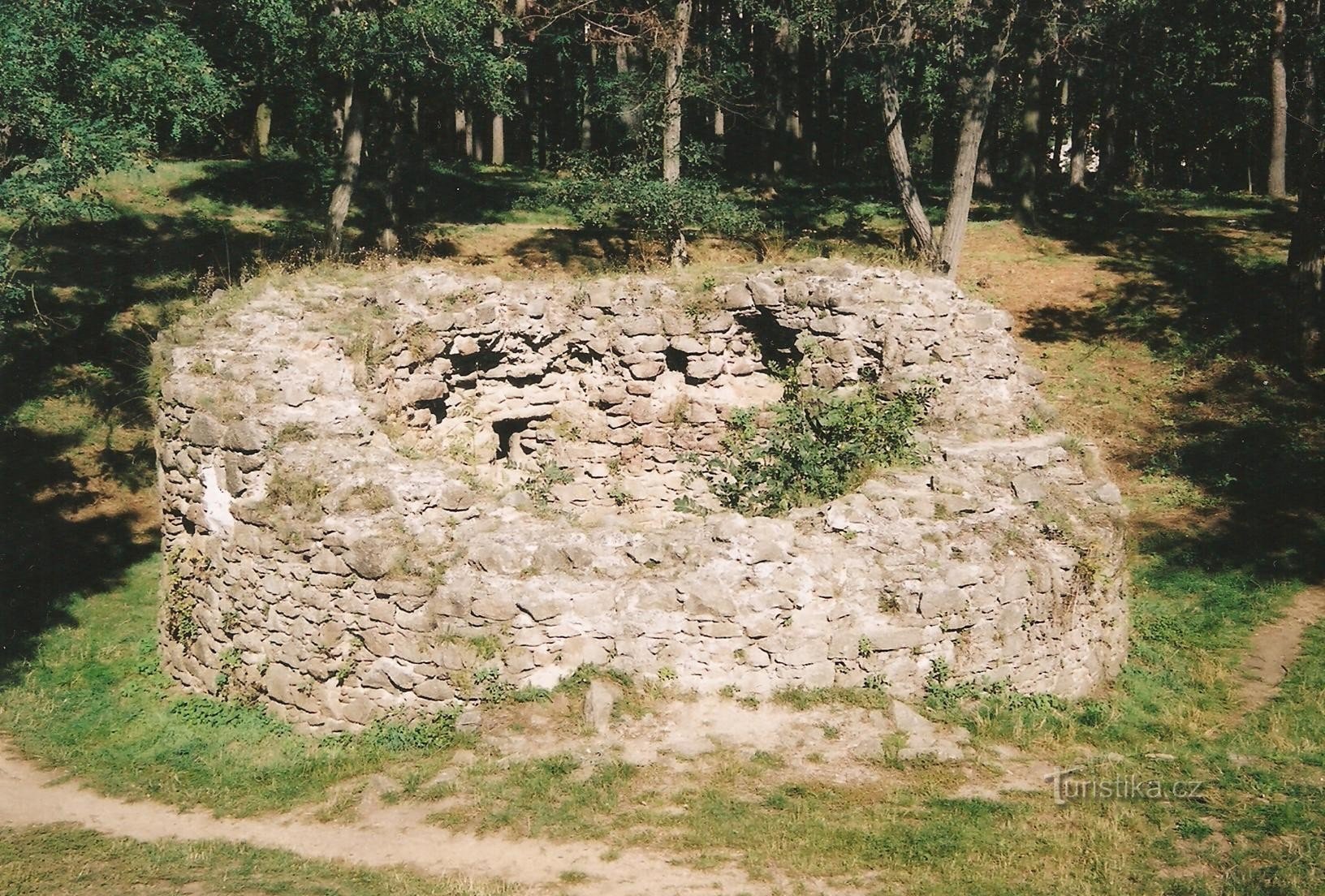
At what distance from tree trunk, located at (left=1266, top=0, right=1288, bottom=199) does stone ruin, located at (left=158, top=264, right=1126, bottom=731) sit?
23004 millimetres

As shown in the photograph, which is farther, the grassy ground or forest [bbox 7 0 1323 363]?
forest [bbox 7 0 1323 363]

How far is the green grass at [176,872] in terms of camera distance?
8.49 m

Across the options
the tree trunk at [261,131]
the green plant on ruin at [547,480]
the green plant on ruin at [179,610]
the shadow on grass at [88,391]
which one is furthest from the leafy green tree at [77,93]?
the tree trunk at [261,131]

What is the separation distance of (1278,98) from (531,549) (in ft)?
101

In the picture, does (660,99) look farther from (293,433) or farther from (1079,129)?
(1079,129)

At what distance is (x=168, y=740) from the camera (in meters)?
11.2

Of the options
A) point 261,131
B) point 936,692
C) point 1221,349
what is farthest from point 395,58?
point 1221,349

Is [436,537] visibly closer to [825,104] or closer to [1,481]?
[1,481]

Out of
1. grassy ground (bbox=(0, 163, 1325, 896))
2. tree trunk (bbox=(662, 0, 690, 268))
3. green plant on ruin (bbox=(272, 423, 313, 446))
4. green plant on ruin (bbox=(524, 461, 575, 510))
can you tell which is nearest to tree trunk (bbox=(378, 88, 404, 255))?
grassy ground (bbox=(0, 163, 1325, 896))

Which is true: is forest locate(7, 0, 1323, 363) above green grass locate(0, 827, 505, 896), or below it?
above

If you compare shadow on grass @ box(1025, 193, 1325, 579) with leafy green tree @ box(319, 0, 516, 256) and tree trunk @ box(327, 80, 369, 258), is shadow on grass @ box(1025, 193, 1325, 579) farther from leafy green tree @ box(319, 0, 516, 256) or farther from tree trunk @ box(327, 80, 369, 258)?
tree trunk @ box(327, 80, 369, 258)

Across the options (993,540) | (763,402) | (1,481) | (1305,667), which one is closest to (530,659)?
(993,540)

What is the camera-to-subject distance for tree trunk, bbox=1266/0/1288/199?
96.4 ft

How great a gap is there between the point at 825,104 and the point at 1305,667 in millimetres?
34512
